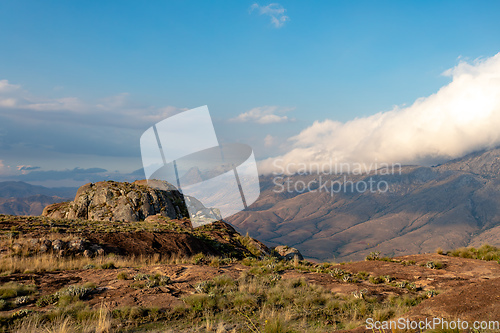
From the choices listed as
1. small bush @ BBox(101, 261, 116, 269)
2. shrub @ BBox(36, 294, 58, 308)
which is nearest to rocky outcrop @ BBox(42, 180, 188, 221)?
small bush @ BBox(101, 261, 116, 269)

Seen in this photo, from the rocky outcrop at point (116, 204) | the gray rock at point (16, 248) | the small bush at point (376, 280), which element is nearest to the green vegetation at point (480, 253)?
the small bush at point (376, 280)

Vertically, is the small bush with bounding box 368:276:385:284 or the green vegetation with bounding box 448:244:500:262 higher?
the small bush with bounding box 368:276:385:284

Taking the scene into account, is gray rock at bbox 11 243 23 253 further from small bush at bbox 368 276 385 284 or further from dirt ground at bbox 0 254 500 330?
small bush at bbox 368 276 385 284

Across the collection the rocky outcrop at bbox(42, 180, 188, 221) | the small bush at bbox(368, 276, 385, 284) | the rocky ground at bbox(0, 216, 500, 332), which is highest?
the rocky outcrop at bbox(42, 180, 188, 221)

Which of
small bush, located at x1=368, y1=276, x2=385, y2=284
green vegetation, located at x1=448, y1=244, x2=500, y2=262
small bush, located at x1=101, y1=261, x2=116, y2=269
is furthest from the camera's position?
green vegetation, located at x1=448, y1=244, x2=500, y2=262

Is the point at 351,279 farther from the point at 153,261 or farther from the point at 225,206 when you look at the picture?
the point at 153,261

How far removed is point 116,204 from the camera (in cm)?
3866

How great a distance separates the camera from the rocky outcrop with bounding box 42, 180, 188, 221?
3800 cm

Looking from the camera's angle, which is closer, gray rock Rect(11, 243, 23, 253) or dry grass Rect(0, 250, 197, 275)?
dry grass Rect(0, 250, 197, 275)

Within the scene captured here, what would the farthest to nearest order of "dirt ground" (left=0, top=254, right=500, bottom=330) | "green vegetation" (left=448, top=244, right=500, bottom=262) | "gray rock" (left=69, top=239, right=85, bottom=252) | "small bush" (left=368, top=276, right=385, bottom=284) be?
"green vegetation" (left=448, top=244, right=500, bottom=262)
"gray rock" (left=69, top=239, right=85, bottom=252)
"small bush" (left=368, top=276, right=385, bottom=284)
"dirt ground" (left=0, top=254, right=500, bottom=330)

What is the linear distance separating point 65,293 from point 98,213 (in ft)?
104

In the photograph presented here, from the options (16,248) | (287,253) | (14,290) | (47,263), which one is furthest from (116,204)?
(14,290)

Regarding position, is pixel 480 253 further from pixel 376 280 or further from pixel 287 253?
pixel 287 253

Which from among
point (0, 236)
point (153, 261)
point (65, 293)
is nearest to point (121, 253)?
point (153, 261)
